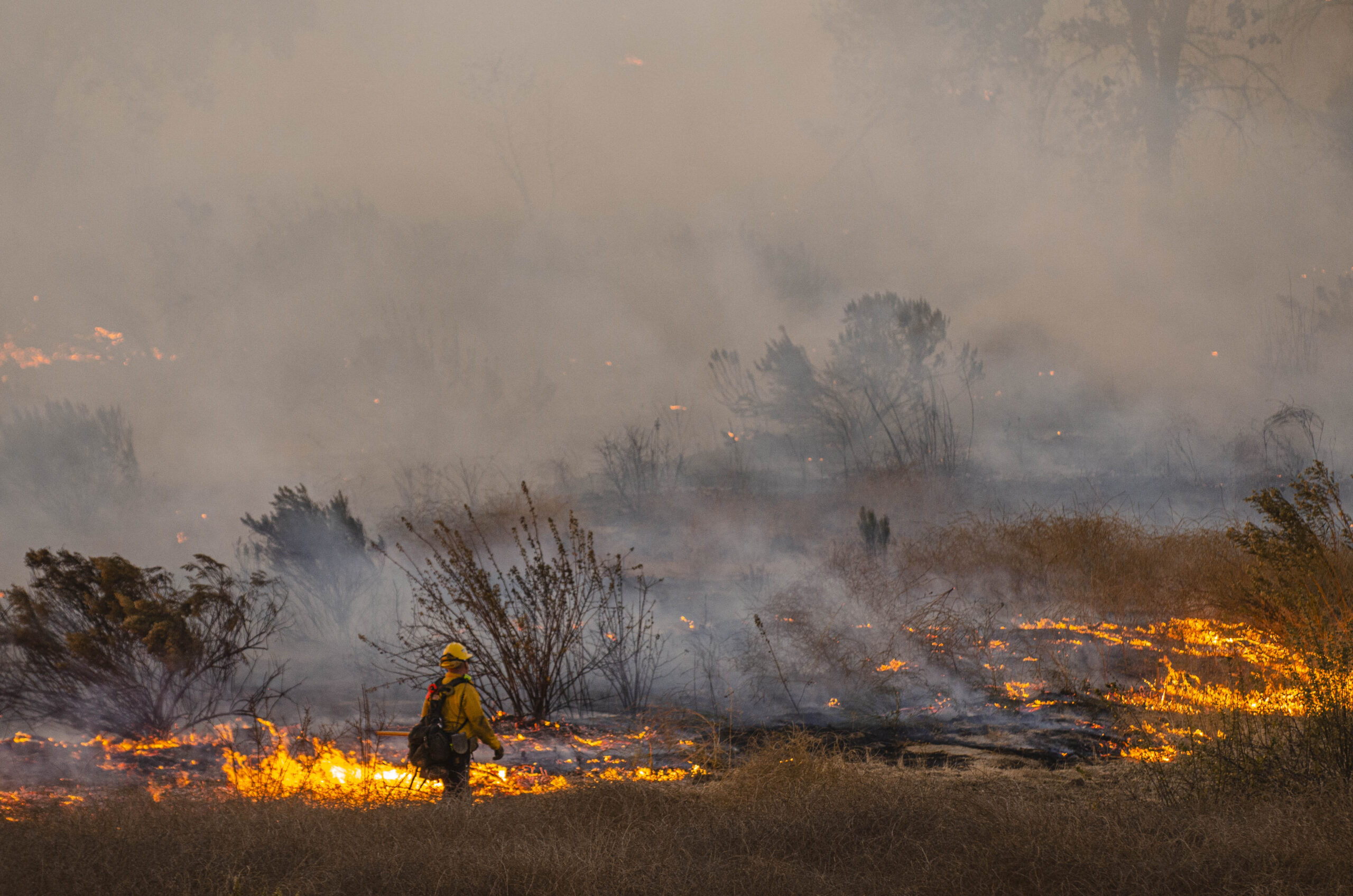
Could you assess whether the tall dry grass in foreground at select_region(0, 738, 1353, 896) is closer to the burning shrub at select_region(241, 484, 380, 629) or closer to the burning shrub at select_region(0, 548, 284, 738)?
the burning shrub at select_region(0, 548, 284, 738)

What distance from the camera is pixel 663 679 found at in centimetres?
1262

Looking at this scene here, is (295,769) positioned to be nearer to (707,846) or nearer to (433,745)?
(433,745)

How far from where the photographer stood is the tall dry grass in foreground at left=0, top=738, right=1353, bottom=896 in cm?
461

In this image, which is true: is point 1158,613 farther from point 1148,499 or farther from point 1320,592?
point 1148,499

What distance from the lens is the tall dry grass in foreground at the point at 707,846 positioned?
4.61m

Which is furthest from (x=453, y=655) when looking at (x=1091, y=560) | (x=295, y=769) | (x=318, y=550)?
(x=1091, y=560)

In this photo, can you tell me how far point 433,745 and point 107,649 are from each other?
4.80 metres

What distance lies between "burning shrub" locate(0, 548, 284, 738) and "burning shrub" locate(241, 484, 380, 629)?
19.4 feet

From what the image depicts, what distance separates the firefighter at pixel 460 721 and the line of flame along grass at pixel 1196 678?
5.42 metres

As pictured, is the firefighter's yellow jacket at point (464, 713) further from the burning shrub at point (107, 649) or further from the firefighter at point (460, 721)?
the burning shrub at point (107, 649)

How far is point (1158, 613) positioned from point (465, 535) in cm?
1342

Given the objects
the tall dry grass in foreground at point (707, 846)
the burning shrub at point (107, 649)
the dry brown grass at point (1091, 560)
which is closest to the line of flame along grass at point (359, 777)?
the tall dry grass in foreground at point (707, 846)

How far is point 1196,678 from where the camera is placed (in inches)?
426

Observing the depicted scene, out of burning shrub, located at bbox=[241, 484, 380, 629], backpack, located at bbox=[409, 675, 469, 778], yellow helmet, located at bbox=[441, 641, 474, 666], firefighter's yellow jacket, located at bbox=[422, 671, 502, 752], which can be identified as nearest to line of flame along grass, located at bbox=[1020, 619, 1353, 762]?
firefighter's yellow jacket, located at bbox=[422, 671, 502, 752]
